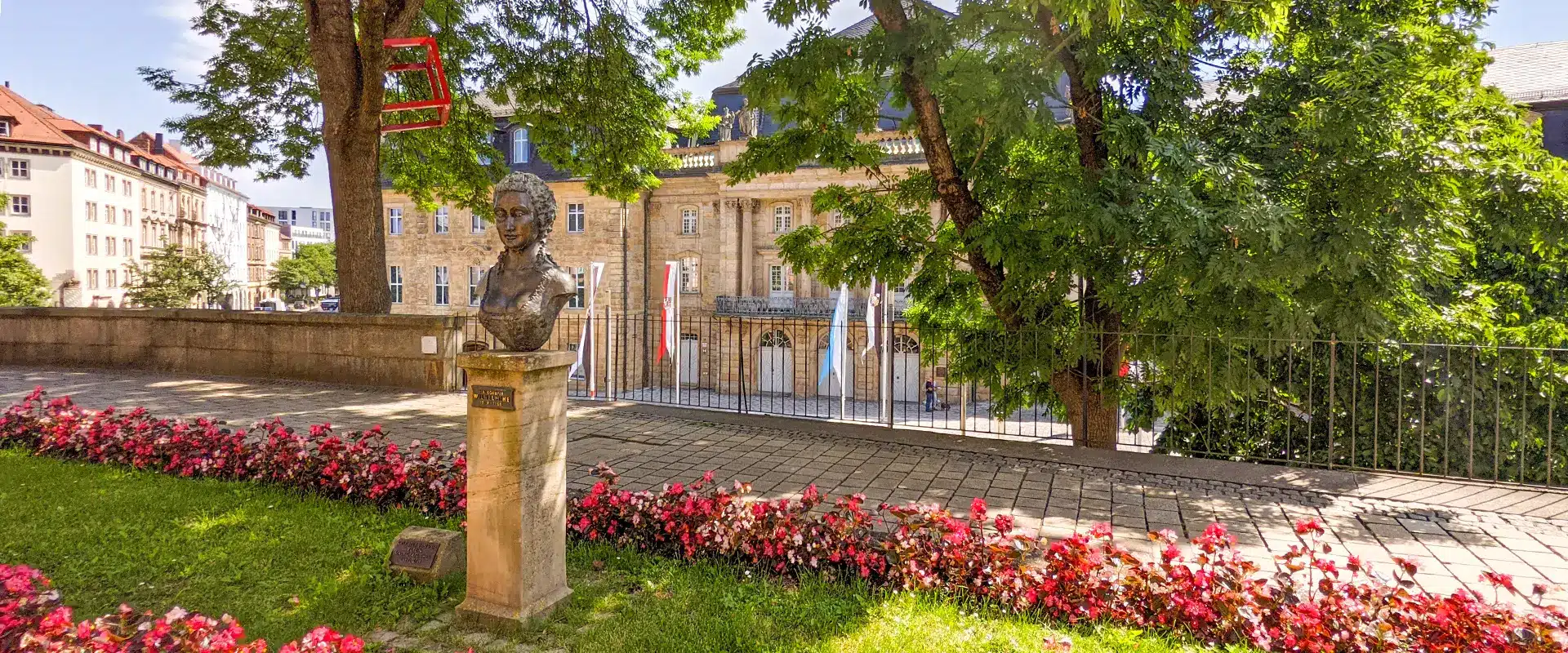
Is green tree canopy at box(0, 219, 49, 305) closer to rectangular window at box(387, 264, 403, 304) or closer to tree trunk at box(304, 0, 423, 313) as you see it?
rectangular window at box(387, 264, 403, 304)

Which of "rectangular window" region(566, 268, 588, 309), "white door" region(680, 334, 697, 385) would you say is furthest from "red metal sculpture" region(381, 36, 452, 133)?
"rectangular window" region(566, 268, 588, 309)

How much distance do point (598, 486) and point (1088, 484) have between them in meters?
3.98

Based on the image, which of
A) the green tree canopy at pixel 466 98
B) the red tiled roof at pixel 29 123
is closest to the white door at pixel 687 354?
the green tree canopy at pixel 466 98

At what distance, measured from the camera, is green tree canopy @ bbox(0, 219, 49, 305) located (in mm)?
36719

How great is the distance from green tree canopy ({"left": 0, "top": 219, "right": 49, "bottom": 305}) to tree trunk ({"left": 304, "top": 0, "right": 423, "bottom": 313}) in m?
34.8

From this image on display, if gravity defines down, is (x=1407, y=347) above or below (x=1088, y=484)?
above

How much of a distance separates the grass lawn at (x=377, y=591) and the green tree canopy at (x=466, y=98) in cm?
719

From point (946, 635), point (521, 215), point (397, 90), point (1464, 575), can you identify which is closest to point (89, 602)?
point (521, 215)

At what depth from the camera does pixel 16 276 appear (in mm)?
37781

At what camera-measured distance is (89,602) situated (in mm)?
4352

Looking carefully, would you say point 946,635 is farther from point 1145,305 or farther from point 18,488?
point 18,488

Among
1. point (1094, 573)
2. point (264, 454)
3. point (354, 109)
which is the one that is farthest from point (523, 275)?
point (354, 109)

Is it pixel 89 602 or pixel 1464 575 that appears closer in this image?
pixel 89 602

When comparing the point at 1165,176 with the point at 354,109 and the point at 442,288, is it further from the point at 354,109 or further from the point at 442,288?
the point at 442,288
